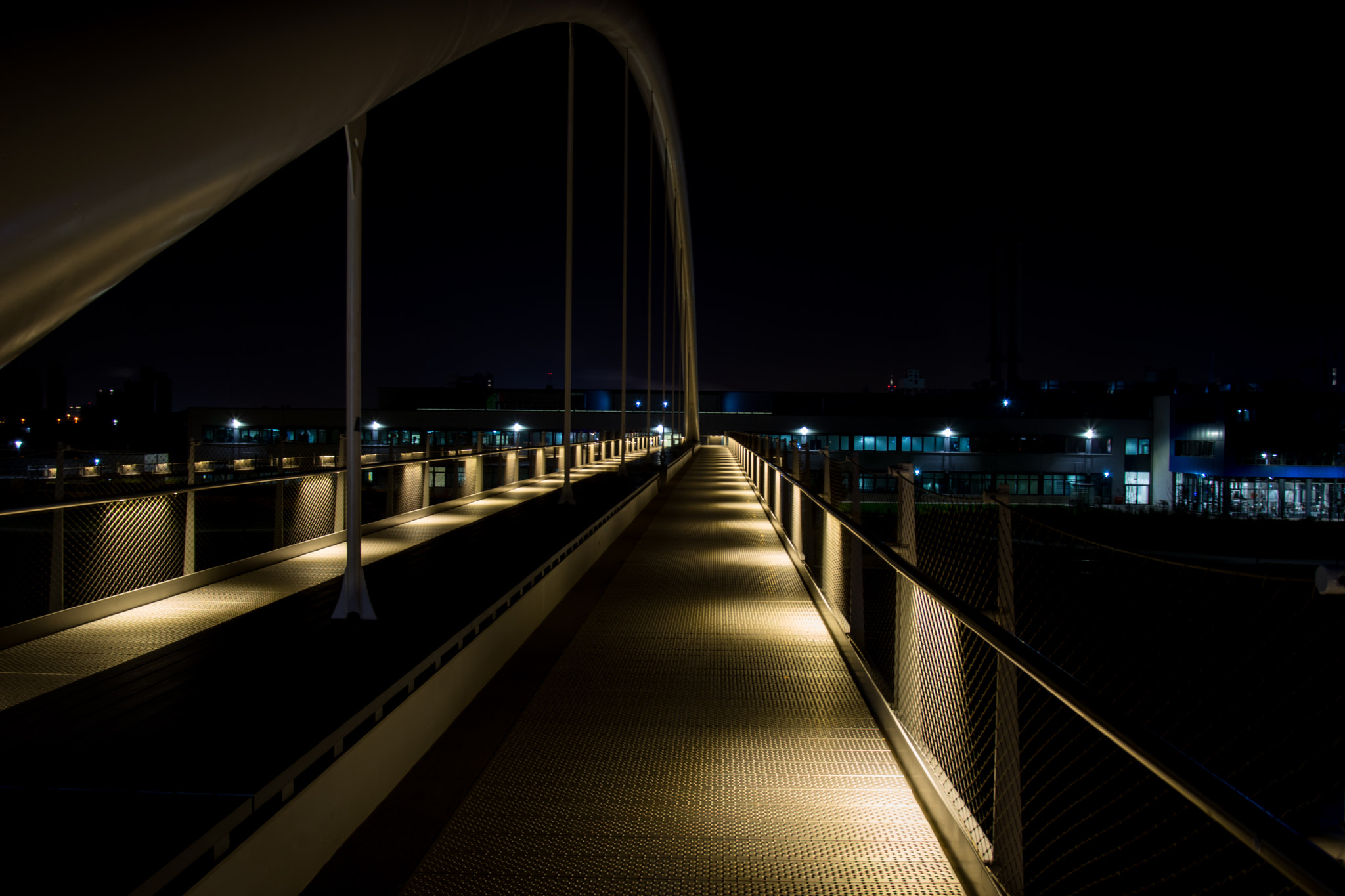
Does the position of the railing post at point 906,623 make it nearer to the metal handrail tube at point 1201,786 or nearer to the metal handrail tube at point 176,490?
the metal handrail tube at point 1201,786

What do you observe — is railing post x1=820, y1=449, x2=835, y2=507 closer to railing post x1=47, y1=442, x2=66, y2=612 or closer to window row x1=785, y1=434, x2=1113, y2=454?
railing post x1=47, y1=442, x2=66, y2=612

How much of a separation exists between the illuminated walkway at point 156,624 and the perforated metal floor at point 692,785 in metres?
1.81

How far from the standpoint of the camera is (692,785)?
331 cm

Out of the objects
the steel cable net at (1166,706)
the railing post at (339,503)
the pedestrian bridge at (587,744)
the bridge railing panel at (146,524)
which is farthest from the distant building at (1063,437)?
Result: the pedestrian bridge at (587,744)

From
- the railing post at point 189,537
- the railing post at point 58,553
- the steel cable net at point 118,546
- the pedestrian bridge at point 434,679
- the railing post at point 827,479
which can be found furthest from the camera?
the railing post at point 189,537

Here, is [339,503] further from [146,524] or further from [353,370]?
[353,370]

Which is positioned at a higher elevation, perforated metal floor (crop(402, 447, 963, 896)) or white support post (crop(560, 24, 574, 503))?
white support post (crop(560, 24, 574, 503))

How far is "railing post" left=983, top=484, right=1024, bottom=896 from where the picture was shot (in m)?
2.38

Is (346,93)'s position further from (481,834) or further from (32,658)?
(32,658)

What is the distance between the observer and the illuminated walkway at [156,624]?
4.35 m

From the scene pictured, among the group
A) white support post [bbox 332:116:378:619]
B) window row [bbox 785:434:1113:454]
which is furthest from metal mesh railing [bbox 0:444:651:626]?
window row [bbox 785:434:1113:454]

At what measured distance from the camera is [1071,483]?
5247 cm

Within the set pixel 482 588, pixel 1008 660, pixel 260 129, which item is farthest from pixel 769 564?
pixel 260 129

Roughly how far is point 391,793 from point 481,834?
540mm
